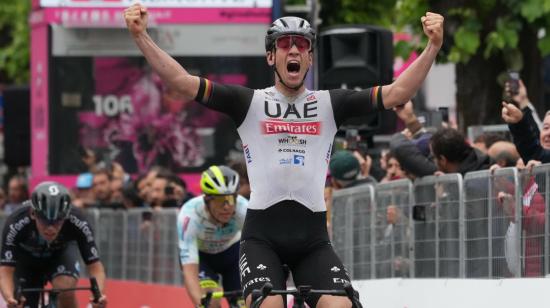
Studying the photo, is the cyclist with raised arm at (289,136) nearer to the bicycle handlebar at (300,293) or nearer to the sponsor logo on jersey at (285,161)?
the sponsor logo on jersey at (285,161)

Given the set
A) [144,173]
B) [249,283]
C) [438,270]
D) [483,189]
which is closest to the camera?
[249,283]

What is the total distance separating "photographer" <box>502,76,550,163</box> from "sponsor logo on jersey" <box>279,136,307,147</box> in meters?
1.97

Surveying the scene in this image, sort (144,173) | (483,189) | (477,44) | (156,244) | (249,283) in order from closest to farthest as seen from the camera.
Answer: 1. (249,283)
2. (483,189)
3. (477,44)
4. (156,244)
5. (144,173)

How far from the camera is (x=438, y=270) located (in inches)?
513

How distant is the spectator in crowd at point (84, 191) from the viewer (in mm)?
22266

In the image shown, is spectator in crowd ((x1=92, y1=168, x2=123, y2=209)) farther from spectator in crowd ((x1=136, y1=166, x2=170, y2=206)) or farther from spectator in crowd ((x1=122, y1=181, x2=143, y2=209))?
spectator in crowd ((x1=136, y1=166, x2=170, y2=206))

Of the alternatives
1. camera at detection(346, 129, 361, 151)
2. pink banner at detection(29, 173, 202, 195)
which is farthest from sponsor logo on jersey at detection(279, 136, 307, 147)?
pink banner at detection(29, 173, 202, 195)

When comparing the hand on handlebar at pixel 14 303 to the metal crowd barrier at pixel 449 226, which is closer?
the metal crowd barrier at pixel 449 226

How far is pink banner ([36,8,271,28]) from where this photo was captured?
73.5ft

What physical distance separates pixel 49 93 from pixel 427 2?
592 centimetres

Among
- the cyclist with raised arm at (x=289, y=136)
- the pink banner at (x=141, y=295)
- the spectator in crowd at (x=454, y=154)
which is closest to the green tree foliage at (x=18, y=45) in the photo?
the pink banner at (x=141, y=295)

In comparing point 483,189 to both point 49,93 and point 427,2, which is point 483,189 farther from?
point 49,93

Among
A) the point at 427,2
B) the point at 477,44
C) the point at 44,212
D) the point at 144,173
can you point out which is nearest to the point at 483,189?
the point at 44,212

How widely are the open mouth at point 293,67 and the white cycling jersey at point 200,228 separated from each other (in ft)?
13.1
